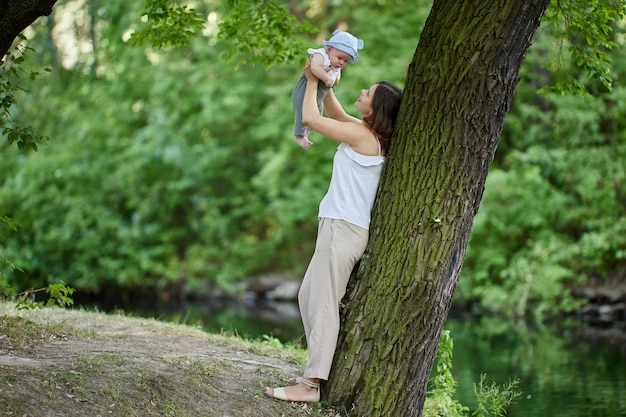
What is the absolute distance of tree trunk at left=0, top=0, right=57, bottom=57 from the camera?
375 centimetres

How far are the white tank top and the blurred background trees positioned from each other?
9812 mm

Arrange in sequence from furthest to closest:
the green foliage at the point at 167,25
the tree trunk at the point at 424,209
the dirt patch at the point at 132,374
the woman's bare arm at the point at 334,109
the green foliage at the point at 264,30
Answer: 1. the green foliage at the point at 264,30
2. the green foliage at the point at 167,25
3. the woman's bare arm at the point at 334,109
4. the tree trunk at the point at 424,209
5. the dirt patch at the point at 132,374

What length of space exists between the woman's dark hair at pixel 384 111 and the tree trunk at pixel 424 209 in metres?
0.11

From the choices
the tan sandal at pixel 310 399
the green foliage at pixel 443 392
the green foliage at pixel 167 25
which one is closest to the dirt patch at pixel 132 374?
the tan sandal at pixel 310 399

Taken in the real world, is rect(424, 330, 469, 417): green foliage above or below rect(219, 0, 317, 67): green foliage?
below

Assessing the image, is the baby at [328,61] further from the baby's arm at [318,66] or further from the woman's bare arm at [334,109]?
the woman's bare arm at [334,109]

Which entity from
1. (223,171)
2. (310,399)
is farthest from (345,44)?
(223,171)

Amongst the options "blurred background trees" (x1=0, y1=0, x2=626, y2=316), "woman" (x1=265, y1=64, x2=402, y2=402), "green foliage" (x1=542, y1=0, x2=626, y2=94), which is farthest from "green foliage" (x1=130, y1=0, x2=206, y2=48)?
"blurred background trees" (x1=0, y1=0, x2=626, y2=316)

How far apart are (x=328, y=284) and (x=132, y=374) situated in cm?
119

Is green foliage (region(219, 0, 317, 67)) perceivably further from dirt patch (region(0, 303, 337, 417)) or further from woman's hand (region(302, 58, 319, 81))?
dirt patch (region(0, 303, 337, 417))

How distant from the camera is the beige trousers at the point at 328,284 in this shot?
4062 millimetres

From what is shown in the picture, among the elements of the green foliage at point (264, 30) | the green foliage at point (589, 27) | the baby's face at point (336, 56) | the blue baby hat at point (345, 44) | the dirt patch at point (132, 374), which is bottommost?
the dirt patch at point (132, 374)

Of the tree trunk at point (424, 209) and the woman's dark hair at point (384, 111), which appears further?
the woman's dark hair at point (384, 111)

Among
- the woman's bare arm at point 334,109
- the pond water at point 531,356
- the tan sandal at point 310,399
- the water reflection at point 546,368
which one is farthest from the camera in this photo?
the pond water at point 531,356
